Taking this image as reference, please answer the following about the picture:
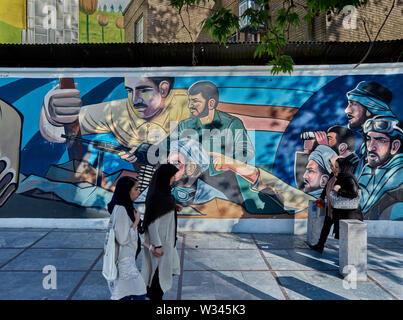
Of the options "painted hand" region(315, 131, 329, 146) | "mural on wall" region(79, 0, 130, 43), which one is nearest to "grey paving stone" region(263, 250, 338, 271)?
"painted hand" region(315, 131, 329, 146)

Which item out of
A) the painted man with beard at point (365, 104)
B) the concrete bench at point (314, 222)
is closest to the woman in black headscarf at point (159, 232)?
the concrete bench at point (314, 222)

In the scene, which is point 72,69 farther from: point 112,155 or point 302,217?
point 302,217

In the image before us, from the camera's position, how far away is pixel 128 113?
809cm

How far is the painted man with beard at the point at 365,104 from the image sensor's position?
7758mm

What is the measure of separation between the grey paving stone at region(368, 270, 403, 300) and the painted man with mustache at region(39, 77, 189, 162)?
211 inches

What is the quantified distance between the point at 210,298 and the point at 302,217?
424cm

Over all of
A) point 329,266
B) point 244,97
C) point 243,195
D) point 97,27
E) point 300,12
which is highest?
point 97,27

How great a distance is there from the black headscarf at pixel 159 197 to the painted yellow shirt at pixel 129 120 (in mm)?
4467

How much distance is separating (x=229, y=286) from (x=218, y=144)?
3.94 m

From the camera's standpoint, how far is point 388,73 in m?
7.73

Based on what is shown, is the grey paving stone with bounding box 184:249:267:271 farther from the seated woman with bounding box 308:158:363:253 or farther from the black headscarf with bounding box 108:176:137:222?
the black headscarf with bounding box 108:176:137:222

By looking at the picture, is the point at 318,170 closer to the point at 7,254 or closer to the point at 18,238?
the point at 7,254

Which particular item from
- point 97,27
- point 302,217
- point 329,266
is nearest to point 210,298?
point 329,266

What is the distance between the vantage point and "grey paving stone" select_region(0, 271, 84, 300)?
14.7ft
